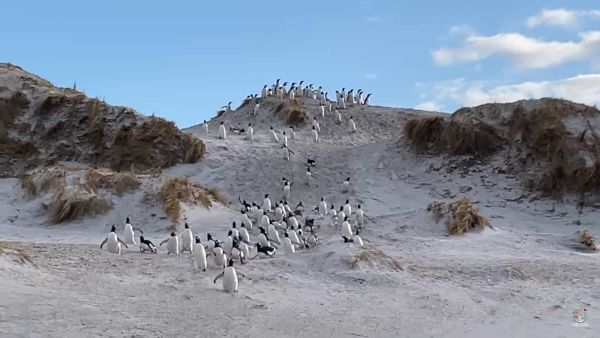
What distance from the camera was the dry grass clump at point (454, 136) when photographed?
69.7 feet

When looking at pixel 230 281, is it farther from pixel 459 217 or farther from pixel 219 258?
pixel 459 217

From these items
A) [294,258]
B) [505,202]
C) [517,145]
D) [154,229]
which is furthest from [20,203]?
[517,145]

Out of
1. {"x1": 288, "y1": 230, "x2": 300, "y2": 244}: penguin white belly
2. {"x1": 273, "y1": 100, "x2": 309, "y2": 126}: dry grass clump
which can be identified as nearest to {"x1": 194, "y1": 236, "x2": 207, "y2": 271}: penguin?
{"x1": 288, "y1": 230, "x2": 300, "y2": 244}: penguin white belly

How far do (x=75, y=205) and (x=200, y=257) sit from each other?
5.85m

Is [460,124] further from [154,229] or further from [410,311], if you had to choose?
[410,311]

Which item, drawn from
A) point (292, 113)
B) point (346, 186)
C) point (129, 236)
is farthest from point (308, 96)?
point (129, 236)

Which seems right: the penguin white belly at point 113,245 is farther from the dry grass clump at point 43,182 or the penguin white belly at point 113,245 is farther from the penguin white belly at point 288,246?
the dry grass clump at point 43,182

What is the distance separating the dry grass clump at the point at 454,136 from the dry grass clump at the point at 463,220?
6.37m

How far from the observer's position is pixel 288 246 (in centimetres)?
1193

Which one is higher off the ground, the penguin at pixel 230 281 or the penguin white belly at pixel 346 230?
the penguin white belly at pixel 346 230

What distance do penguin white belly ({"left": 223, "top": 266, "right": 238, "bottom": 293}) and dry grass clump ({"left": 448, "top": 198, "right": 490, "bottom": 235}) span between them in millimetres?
6931

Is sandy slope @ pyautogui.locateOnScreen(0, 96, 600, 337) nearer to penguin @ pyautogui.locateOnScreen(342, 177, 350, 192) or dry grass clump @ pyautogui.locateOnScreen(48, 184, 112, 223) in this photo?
dry grass clump @ pyautogui.locateOnScreen(48, 184, 112, 223)

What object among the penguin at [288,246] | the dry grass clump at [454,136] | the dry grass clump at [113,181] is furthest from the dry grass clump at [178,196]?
the dry grass clump at [454,136]

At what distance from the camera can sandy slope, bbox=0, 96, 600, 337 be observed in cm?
740
